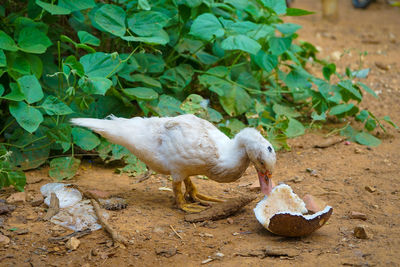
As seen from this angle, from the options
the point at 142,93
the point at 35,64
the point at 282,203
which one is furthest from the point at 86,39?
the point at 282,203

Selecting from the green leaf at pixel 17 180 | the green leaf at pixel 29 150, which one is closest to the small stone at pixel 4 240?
the green leaf at pixel 17 180

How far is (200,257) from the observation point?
2.96 meters

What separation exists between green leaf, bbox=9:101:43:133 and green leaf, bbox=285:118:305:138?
2.50 metres

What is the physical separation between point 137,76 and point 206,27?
0.82 metres

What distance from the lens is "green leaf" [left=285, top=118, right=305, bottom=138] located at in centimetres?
497

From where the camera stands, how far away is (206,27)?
4.49m

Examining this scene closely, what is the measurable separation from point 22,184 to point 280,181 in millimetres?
2156

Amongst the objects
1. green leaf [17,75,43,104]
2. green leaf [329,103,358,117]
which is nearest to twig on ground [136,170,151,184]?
green leaf [17,75,43,104]

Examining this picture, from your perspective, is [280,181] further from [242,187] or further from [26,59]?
[26,59]

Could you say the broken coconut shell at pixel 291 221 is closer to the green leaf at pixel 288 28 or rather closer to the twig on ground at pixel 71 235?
the twig on ground at pixel 71 235

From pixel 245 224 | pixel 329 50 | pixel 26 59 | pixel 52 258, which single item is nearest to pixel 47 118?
pixel 26 59

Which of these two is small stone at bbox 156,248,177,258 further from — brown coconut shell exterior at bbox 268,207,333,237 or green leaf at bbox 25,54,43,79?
green leaf at bbox 25,54,43,79

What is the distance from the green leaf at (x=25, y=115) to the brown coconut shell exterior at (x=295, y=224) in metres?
1.97

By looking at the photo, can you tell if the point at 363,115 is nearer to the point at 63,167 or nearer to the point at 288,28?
the point at 288,28
